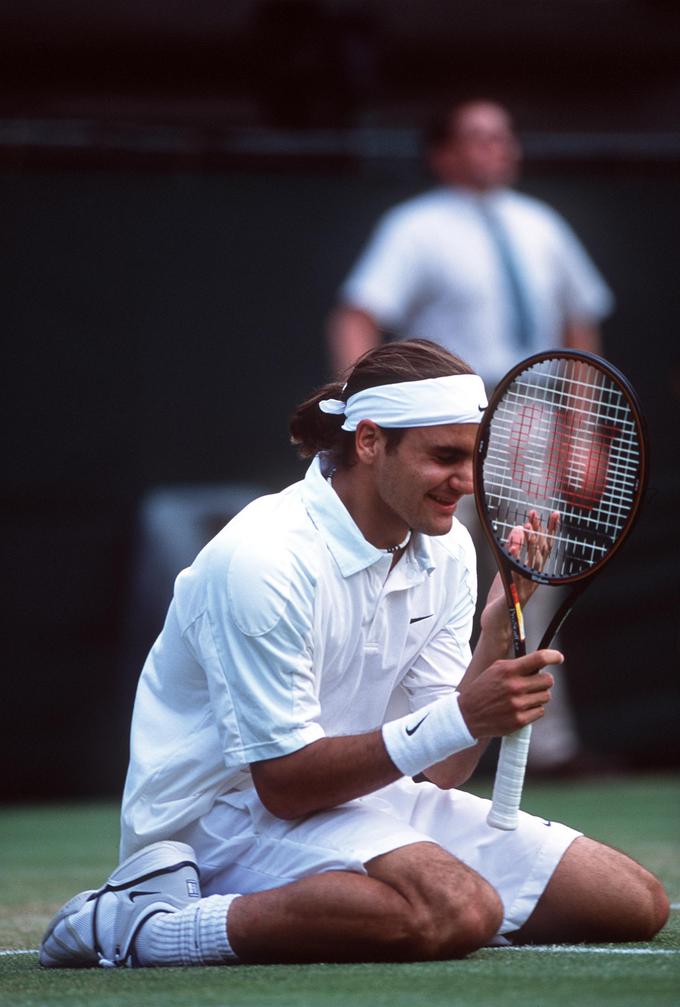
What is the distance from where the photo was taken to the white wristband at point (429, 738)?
125 inches

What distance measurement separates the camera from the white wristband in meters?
3.16

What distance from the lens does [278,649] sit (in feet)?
10.8

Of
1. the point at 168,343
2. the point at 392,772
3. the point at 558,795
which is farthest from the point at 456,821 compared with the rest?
the point at 168,343

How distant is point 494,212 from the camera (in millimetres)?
6613

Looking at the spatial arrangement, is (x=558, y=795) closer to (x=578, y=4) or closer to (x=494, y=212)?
(x=494, y=212)

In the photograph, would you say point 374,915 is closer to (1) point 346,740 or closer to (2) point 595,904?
(1) point 346,740

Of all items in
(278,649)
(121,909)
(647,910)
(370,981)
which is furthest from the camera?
(647,910)

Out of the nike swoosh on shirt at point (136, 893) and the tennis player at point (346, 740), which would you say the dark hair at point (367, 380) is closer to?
the tennis player at point (346, 740)

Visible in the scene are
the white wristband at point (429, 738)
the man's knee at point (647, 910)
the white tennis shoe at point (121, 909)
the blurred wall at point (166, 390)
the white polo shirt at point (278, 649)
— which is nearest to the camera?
the white wristband at point (429, 738)

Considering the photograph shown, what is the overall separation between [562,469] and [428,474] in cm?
51

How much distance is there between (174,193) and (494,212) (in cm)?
118

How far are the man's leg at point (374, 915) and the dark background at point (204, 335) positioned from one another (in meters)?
3.45

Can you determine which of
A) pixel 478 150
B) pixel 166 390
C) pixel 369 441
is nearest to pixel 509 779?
pixel 369 441

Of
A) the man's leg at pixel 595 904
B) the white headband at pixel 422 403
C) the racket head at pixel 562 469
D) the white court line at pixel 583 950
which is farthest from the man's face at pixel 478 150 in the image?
the white court line at pixel 583 950
